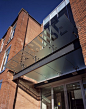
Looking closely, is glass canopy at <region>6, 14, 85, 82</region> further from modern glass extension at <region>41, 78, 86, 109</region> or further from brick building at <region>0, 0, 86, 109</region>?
modern glass extension at <region>41, 78, 86, 109</region>

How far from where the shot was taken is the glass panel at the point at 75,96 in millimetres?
5514

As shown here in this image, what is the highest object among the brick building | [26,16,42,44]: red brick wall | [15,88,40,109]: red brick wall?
[26,16,42,44]: red brick wall

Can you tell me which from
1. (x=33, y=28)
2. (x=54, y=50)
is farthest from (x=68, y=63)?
(x=33, y=28)

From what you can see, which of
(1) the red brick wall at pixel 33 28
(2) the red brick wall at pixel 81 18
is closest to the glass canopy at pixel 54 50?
(2) the red brick wall at pixel 81 18

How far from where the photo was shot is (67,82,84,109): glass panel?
5514 millimetres

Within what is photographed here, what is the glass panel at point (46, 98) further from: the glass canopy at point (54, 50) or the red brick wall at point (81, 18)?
the red brick wall at point (81, 18)

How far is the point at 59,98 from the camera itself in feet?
21.8

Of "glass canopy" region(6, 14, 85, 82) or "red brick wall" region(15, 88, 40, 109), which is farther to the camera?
"red brick wall" region(15, 88, 40, 109)

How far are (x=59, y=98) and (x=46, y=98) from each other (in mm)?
1537

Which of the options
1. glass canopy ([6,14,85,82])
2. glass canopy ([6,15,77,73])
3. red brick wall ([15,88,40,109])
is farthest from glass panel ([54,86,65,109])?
glass canopy ([6,15,77,73])

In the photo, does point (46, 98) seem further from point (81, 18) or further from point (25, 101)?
point (81, 18)

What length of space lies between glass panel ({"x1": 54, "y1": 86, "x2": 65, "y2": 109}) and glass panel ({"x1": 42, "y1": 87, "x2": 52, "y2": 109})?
0.66 metres

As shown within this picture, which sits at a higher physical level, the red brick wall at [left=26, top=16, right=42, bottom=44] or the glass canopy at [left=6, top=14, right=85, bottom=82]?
the red brick wall at [left=26, top=16, right=42, bottom=44]

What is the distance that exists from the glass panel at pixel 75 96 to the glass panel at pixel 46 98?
77.0 inches
